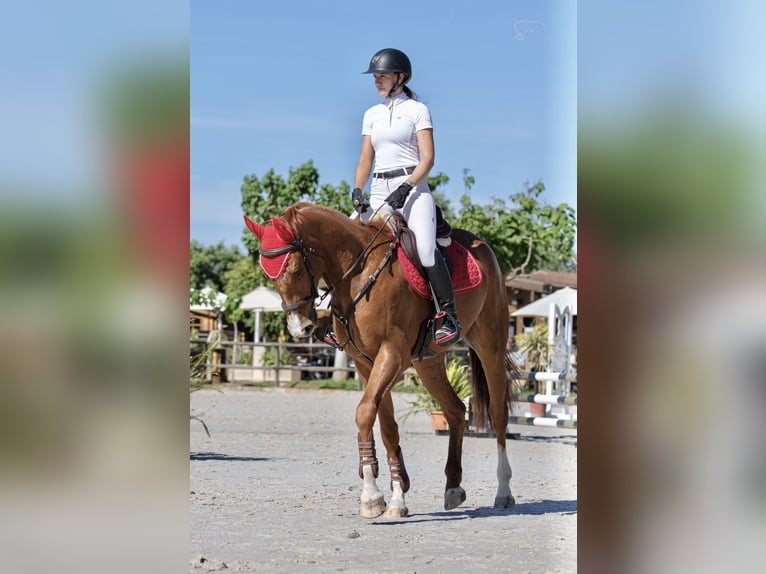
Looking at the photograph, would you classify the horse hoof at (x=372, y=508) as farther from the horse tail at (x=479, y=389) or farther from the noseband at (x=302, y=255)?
the horse tail at (x=479, y=389)

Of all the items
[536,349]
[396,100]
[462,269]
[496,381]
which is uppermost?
[396,100]

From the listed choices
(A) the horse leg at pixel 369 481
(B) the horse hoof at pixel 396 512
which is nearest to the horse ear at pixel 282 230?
(A) the horse leg at pixel 369 481

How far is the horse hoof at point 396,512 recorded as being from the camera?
6.04 metres

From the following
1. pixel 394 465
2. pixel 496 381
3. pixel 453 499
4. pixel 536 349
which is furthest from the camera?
pixel 536 349

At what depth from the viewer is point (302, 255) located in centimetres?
584

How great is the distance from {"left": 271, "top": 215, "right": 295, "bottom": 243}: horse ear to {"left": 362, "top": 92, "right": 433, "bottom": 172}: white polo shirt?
1027 mm

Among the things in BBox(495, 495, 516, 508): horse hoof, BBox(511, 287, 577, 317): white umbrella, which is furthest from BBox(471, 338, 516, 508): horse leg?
BBox(511, 287, 577, 317): white umbrella

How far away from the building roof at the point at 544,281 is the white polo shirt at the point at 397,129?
25.2 metres

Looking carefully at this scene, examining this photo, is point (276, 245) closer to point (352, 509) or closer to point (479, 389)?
point (352, 509)

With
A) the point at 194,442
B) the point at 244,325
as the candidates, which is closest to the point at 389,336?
the point at 194,442

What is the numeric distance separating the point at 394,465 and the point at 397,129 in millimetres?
2243

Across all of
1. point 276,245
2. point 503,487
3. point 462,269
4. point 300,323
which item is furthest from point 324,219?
point 503,487
